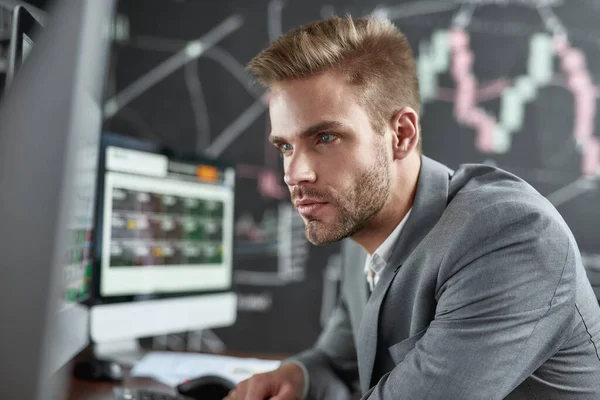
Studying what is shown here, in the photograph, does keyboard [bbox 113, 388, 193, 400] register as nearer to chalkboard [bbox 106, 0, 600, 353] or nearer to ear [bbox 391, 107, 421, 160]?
ear [bbox 391, 107, 421, 160]

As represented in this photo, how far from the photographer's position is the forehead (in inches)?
37.6

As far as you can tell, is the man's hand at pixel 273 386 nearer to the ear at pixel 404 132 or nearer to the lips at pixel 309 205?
the lips at pixel 309 205

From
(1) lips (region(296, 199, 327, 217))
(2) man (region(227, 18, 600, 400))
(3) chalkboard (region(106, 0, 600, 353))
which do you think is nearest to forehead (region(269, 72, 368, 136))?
(2) man (region(227, 18, 600, 400))

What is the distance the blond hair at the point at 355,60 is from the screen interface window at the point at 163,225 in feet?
1.38

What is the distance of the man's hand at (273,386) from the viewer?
98cm

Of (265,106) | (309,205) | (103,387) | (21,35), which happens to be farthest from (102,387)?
(265,106)

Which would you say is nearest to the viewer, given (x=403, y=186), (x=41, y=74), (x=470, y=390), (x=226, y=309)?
(x=41, y=74)

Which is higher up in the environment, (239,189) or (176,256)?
(239,189)

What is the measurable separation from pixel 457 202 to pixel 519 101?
146 cm

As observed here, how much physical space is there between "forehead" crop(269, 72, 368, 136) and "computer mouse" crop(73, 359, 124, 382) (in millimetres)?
637

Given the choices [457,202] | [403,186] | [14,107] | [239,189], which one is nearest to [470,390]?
[457,202]

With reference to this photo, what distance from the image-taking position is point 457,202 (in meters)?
0.90

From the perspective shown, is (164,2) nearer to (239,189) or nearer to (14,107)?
(239,189)

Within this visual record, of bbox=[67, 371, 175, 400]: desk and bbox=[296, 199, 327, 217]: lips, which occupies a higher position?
bbox=[296, 199, 327, 217]: lips
